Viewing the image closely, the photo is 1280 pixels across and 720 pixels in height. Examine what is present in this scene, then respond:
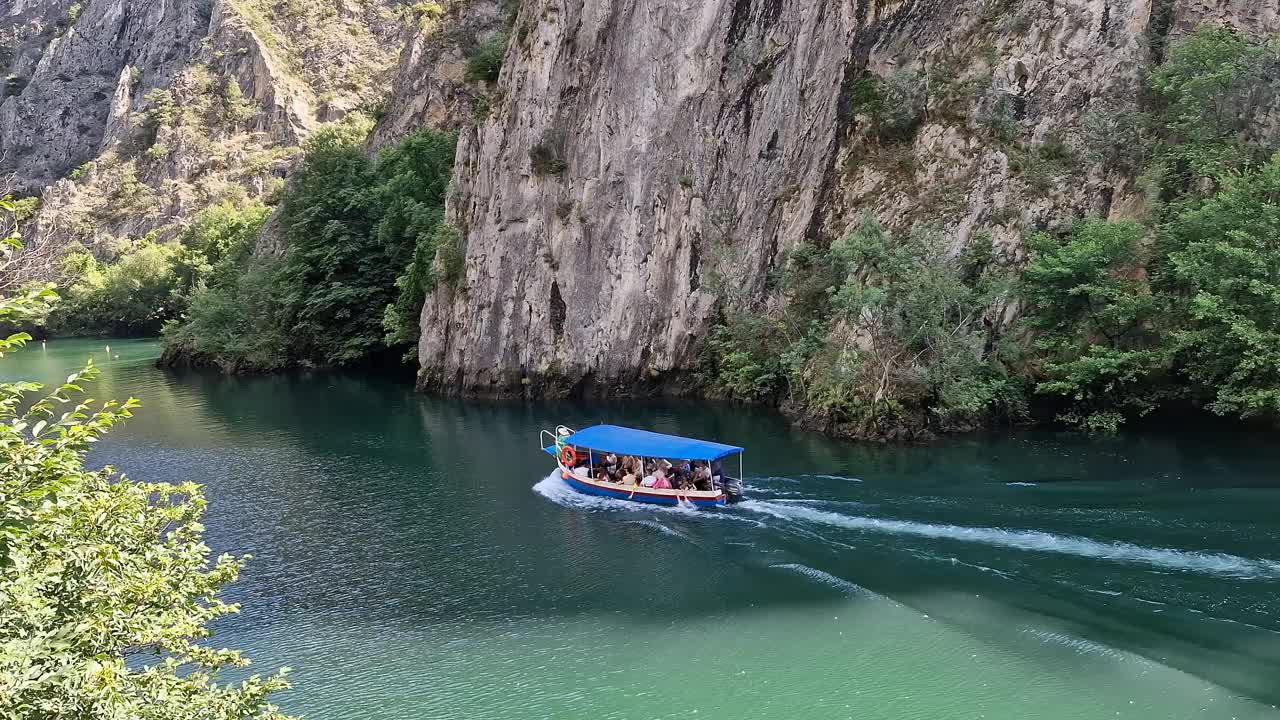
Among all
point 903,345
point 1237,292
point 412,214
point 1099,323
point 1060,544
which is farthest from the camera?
point 412,214

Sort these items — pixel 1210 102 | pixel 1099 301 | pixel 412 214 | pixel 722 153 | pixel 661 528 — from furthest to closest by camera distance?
pixel 412 214, pixel 722 153, pixel 1210 102, pixel 1099 301, pixel 661 528

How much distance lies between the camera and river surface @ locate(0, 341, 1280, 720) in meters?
16.9

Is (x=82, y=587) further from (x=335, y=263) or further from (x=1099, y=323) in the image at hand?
(x=335, y=263)

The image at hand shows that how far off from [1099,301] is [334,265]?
164 ft

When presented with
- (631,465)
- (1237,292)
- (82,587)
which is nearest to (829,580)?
(631,465)

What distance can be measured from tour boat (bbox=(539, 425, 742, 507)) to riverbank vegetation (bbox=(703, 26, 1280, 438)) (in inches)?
376

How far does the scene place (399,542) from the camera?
86.5 feet

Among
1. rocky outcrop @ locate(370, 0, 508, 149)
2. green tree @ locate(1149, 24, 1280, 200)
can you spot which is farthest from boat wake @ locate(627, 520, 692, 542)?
rocky outcrop @ locate(370, 0, 508, 149)

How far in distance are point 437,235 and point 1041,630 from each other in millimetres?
44946

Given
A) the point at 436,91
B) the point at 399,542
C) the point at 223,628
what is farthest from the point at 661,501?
the point at 436,91

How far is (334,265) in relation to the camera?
6406cm

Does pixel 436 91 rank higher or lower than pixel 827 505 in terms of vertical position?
higher

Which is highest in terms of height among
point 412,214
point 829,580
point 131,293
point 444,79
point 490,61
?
point 444,79

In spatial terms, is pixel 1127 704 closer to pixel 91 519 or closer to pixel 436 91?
pixel 91 519
